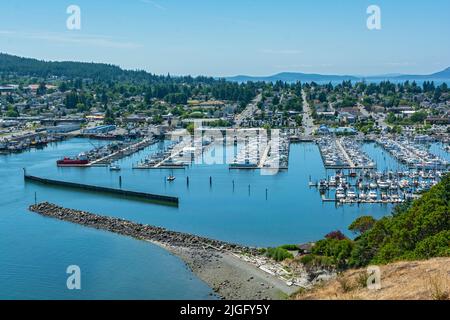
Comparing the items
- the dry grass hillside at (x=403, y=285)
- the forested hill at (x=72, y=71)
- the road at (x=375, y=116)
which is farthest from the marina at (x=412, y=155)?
the forested hill at (x=72, y=71)

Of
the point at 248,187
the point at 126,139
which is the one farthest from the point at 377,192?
the point at 126,139

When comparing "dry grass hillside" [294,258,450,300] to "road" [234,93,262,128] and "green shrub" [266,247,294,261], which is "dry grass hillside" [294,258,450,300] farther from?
"road" [234,93,262,128]

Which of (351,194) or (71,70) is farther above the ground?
(71,70)

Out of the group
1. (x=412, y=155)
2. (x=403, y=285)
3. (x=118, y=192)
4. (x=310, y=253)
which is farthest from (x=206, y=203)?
(x=403, y=285)

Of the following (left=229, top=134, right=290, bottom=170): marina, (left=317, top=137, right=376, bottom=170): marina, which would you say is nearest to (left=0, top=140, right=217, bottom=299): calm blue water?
(left=229, top=134, right=290, bottom=170): marina

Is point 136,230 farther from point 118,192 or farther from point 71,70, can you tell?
point 71,70

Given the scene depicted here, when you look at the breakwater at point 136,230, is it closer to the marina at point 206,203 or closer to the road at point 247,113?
the marina at point 206,203
